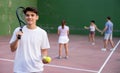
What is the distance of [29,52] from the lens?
4125 millimetres

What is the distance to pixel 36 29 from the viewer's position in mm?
4188

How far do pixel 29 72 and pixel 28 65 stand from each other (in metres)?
0.10

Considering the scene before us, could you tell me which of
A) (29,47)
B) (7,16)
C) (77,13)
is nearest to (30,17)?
(29,47)

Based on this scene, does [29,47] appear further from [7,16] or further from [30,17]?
[7,16]

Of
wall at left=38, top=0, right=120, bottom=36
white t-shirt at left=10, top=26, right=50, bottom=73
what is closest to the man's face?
white t-shirt at left=10, top=26, right=50, bottom=73

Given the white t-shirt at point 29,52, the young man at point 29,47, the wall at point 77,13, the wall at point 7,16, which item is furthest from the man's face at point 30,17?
the wall at point 77,13

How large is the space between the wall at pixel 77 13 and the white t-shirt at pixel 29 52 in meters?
20.4

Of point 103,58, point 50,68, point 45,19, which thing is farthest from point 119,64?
point 45,19

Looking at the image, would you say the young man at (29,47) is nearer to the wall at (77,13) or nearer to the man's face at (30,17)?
the man's face at (30,17)

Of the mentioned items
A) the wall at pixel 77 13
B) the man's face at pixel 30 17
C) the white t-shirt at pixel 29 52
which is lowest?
the wall at pixel 77 13

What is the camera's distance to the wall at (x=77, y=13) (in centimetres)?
2422

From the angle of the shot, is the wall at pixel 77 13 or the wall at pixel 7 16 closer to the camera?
the wall at pixel 7 16

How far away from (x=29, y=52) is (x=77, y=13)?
21.0 metres

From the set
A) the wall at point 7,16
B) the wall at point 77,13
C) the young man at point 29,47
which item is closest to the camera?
the young man at point 29,47
